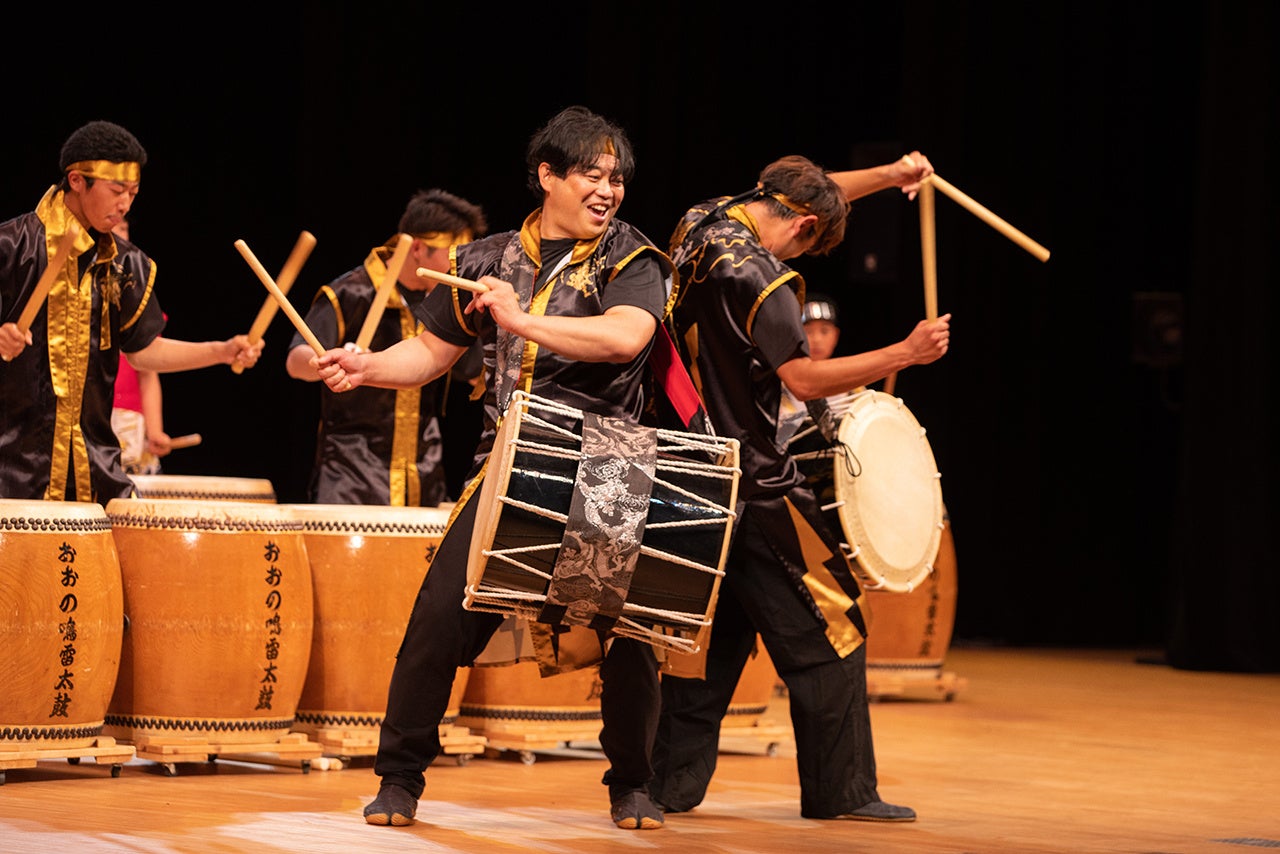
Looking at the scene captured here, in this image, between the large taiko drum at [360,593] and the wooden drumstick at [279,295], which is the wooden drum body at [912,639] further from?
the wooden drumstick at [279,295]

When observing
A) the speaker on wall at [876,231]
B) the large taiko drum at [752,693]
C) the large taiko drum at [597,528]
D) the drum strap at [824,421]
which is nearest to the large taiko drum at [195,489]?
the large taiko drum at [752,693]

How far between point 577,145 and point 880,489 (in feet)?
4.69

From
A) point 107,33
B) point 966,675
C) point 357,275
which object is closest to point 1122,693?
point 966,675

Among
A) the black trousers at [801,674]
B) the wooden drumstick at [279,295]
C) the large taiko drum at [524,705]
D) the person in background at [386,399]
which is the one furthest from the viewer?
the person in background at [386,399]

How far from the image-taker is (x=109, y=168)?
13.5 ft

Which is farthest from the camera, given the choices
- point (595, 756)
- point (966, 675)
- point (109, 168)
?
point (966, 675)

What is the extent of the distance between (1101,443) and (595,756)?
4940 millimetres

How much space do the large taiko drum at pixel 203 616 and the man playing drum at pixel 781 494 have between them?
93 centimetres

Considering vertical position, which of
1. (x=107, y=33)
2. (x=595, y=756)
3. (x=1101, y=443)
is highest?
(x=107, y=33)

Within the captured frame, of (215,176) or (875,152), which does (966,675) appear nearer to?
(875,152)

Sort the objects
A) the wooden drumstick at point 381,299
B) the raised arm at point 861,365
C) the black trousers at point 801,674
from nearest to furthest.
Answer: the wooden drumstick at point 381,299 < the raised arm at point 861,365 < the black trousers at point 801,674

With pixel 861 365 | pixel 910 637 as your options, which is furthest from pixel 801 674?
pixel 910 637

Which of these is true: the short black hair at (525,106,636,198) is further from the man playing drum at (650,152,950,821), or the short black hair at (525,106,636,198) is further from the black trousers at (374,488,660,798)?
the black trousers at (374,488,660,798)

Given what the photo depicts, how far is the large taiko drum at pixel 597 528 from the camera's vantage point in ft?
10.2
